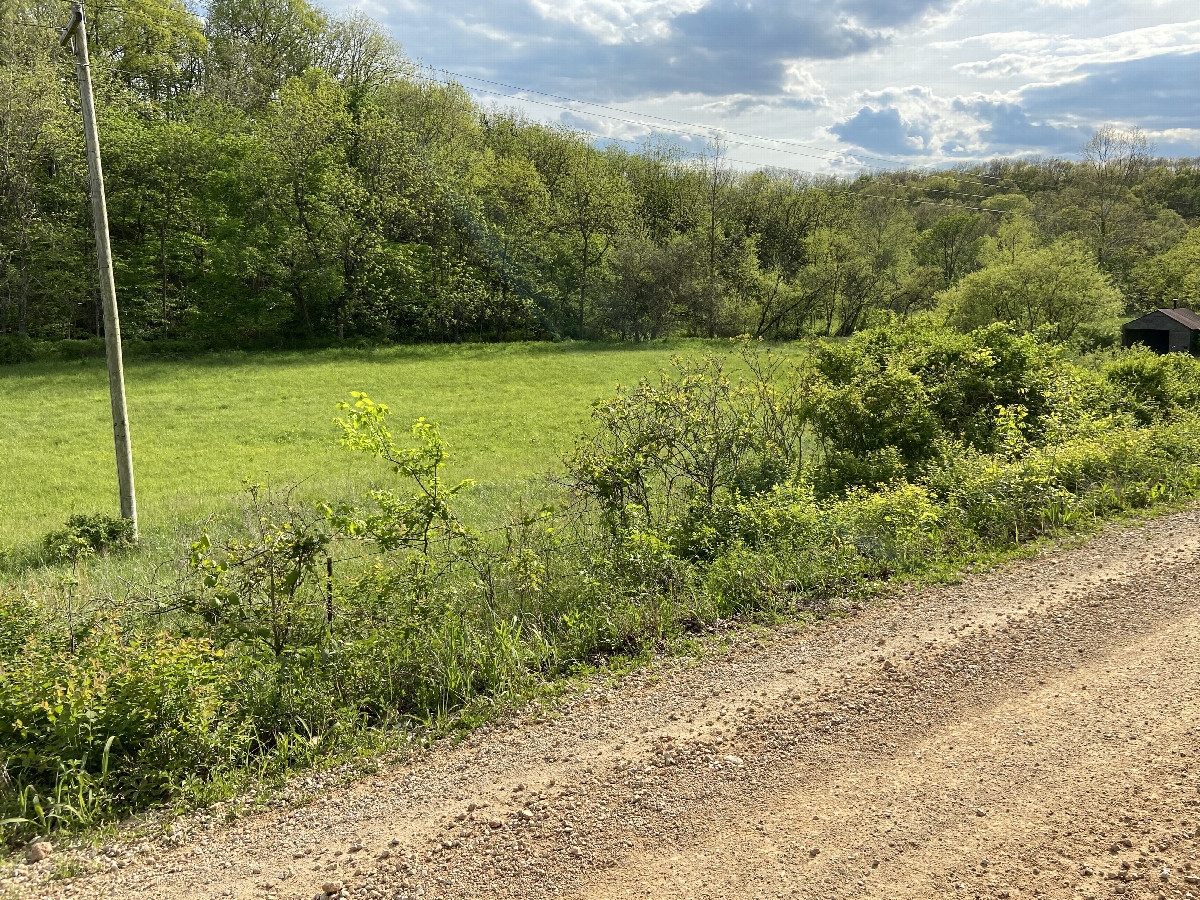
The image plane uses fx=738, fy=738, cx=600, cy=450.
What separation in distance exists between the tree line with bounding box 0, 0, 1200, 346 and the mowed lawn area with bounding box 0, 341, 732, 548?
19.0ft

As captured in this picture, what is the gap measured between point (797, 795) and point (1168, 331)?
127 feet

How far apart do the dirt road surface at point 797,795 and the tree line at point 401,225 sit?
92.7 ft

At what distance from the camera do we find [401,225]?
153ft

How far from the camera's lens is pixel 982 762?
4.61 metres

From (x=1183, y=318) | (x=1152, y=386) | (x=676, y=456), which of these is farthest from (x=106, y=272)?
(x=1183, y=318)

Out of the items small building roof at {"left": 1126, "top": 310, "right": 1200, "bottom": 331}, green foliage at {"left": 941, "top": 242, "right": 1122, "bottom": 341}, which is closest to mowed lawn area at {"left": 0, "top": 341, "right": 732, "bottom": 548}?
green foliage at {"left": 941, "top": 242, "right": 1122, "bottom": 341}

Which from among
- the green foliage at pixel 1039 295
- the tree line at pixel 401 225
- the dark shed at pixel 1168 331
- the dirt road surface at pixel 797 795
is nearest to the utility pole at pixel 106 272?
the dirt road surface at pixel 797 795

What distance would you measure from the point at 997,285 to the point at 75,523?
36259 millimetres

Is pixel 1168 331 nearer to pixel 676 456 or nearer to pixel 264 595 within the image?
pixel 676 456

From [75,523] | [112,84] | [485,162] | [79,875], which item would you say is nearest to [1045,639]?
[79,875]

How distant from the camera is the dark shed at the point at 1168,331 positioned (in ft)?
109

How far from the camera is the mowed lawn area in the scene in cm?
1702

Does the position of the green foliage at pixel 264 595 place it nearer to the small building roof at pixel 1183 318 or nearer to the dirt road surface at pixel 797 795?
the dirt road surface at pixel 797 795

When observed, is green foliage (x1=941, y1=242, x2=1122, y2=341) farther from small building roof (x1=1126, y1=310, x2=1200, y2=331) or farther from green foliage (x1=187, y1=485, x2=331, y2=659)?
green foliage (x1=187, y1=485, x2=331, y2=659)
